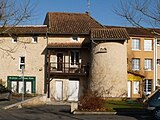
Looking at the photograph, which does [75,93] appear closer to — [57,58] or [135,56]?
[57,58]

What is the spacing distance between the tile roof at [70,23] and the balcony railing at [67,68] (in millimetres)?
3703

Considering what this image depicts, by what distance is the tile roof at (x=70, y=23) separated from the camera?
4303 cm

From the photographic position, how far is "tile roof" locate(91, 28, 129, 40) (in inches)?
1575

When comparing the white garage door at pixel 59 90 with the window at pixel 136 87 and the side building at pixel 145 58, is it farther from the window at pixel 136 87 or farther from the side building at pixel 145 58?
the side building at pixel 145 58

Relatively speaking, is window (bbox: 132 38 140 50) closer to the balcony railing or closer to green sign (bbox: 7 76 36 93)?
the balcony railing

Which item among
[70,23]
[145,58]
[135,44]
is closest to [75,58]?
[70,23]

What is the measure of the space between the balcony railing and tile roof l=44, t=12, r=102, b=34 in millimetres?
3703

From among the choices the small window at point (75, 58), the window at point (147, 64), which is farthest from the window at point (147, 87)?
the small window at point (75, 58)

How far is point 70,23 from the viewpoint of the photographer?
45.4m

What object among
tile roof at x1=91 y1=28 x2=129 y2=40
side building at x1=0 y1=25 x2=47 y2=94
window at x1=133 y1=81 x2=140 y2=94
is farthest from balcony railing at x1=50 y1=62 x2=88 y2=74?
window at x1=133 y1=81 x2=140 y2=94

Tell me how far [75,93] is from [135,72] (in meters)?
11.0

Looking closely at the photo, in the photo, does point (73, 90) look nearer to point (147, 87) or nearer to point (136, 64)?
point (136, 64)

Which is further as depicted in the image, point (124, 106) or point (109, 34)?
point (109, 34)

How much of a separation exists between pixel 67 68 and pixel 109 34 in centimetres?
619
